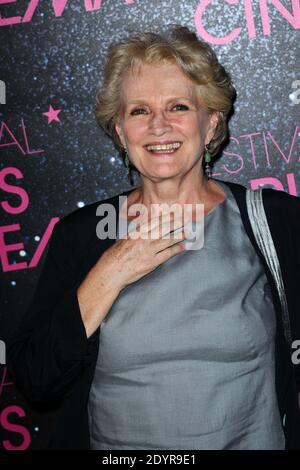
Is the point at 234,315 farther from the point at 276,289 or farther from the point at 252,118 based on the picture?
the point at 252,118

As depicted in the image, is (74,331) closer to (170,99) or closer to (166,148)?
(166,148)

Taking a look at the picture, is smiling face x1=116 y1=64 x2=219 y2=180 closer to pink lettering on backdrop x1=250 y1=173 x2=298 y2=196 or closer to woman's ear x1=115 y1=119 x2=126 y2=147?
woman's ear x1=115 y1=119 x2=126 y2=147

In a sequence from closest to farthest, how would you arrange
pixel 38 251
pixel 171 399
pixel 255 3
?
pixel 171 399 < pixel 255 3 < pixel 38 251

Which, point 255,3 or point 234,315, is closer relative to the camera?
point 234,315

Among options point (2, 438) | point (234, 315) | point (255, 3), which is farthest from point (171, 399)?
point (255, 3)

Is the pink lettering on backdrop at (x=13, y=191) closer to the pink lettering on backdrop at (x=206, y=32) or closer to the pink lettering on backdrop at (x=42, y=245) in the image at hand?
the pink lettering on backdrop at (x=42, y=245)

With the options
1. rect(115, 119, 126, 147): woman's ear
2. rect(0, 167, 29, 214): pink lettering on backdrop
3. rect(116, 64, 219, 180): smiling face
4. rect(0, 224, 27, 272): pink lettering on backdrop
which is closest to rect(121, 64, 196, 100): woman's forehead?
rect(116, 64, 219, 180): smiling face

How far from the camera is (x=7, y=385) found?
6.06 ft

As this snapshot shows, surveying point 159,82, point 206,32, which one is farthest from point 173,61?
point 206,32

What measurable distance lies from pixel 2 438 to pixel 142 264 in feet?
3.01

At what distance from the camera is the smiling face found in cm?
137

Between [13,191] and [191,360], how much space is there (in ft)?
2.64

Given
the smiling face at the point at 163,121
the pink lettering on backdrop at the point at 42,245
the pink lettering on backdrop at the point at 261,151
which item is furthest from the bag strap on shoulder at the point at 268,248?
the pink lettering on backdrop at the point at 42,245

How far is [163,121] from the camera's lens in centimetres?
137
